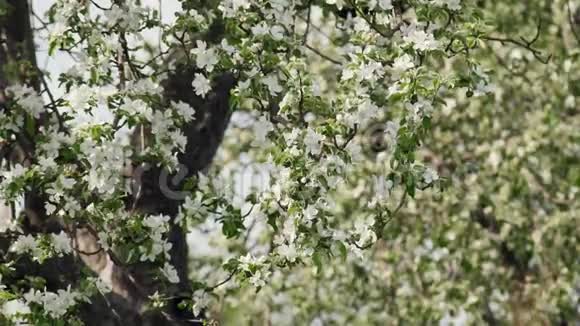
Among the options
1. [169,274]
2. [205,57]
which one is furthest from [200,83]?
[169,274]

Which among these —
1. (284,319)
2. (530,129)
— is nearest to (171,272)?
(530,129)

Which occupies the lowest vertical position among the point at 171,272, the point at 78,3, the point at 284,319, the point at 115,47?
the point at 171,272

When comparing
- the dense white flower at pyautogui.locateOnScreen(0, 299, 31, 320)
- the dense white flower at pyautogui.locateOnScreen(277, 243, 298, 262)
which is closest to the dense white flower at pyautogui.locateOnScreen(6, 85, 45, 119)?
the dense white flower at pyautogui.locateOnScreen(0, 299, 31, 320)

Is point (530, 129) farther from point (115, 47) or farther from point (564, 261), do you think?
point (115, 47)

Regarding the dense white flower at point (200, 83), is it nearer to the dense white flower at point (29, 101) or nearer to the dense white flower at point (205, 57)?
the dense white flower at point (205, 57)

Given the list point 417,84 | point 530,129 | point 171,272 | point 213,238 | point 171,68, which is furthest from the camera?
point 213,238

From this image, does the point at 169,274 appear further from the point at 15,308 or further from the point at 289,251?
the point at 289,251

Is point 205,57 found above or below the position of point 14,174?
above

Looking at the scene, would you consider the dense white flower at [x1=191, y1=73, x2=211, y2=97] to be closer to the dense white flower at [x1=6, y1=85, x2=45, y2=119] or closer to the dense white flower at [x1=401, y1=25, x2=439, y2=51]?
the dense white flower at [x1=6, y1=85, x2=45, y2=119]

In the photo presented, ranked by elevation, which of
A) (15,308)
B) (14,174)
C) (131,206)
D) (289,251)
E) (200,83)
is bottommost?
(289,251)

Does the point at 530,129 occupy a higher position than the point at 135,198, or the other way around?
the point at 530,129

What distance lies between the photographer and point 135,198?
5.92 metres

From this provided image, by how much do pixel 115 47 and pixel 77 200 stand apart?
74cm

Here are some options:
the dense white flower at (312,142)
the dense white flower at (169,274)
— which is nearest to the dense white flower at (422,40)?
the dense white flower at (312,142)
